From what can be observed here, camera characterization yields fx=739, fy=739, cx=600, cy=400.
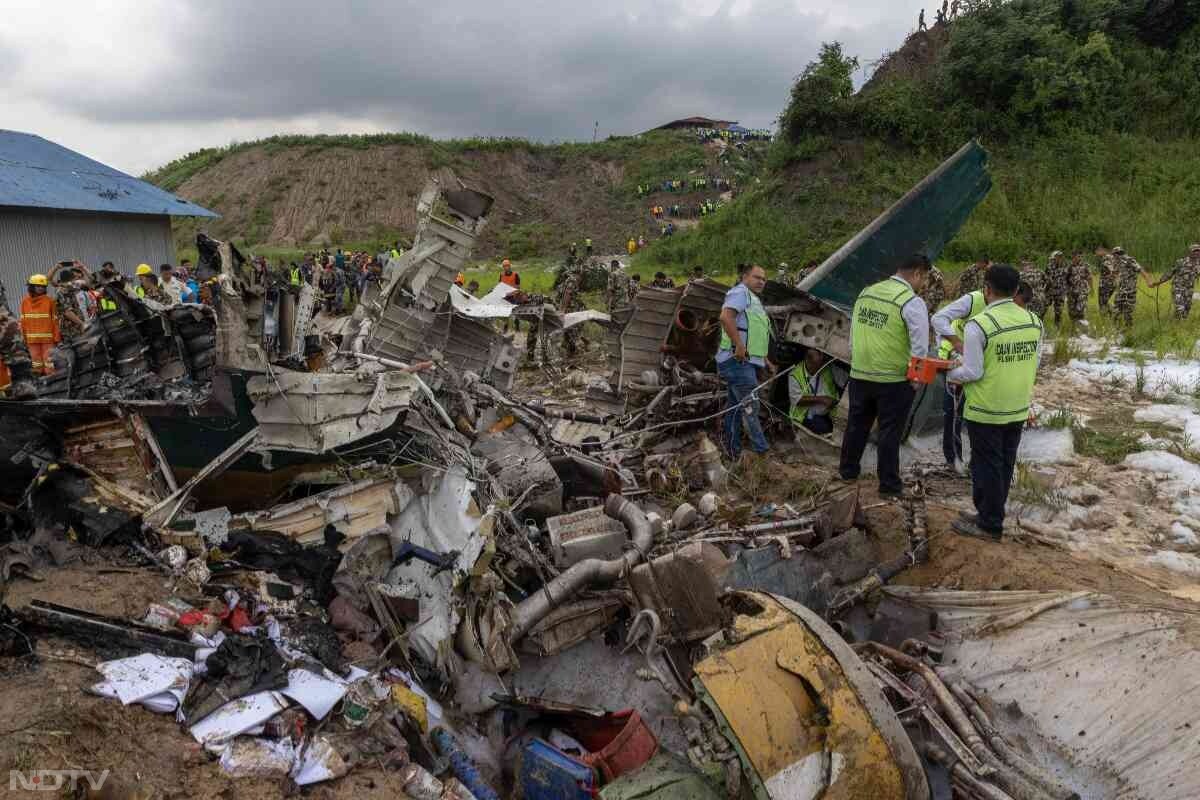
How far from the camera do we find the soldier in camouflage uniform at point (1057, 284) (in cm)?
1033

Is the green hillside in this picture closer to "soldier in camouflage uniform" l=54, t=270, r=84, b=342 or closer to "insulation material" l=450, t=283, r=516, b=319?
"insulation material" l=450, t=283, r=516, b=319

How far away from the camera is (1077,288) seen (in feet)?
32.7

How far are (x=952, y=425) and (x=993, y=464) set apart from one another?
1718mm

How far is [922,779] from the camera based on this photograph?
8.96ft

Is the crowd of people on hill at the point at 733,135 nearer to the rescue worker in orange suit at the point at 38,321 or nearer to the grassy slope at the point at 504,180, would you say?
the grassy slope at the point at 504,180

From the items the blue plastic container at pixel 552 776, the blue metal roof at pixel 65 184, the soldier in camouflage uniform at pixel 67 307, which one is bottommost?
the blue plastic container at pixel 552 776

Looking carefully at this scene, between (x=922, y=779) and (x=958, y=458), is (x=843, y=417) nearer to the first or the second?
(x=958, y=458)

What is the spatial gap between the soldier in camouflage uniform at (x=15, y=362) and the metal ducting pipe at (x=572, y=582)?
3.26 meters

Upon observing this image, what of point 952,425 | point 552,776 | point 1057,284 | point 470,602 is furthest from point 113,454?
point 1057,284

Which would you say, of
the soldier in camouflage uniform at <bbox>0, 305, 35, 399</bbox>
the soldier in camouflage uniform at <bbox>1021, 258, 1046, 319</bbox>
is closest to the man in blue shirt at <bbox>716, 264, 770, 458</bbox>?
the soldier in camouflage uniform at <bbox>0, 305, 35, 399</bbox>

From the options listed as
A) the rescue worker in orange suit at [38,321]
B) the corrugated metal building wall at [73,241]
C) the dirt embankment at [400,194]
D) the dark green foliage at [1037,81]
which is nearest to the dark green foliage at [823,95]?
the dark green foliage at [1037,81]

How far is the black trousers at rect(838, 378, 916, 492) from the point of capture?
4.82m

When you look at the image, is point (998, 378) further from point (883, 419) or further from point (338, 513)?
point (338, 513)

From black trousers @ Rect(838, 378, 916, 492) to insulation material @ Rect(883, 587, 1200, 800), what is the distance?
1249 millimetres
